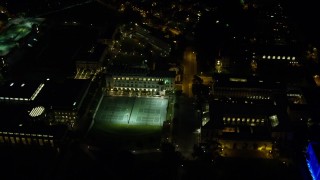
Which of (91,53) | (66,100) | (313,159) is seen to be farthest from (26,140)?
(313,159)

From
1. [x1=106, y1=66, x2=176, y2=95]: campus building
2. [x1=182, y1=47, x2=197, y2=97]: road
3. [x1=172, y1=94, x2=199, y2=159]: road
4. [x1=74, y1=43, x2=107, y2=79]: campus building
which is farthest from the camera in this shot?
[x1=74, y1=43, x2=107, y2=79]: campus building

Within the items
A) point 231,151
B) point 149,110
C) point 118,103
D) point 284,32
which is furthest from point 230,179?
point 284,32

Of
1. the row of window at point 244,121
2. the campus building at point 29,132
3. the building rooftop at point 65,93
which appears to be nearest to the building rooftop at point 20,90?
the building rooftop at point 65,93

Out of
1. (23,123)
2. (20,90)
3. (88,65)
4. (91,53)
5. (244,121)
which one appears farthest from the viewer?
(91,53)

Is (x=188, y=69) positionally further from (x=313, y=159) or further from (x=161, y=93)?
(x=313, y=159)

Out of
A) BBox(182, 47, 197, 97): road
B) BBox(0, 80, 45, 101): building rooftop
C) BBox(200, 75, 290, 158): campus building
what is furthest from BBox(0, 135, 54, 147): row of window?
BBox(182, 47, 197, 97): road

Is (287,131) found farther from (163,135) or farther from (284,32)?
(284,32)

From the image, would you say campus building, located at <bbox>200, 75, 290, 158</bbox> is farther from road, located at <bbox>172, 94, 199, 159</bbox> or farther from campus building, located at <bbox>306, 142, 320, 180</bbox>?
campus building, located at <bbox>306, 142, 320, 180</bbox>
